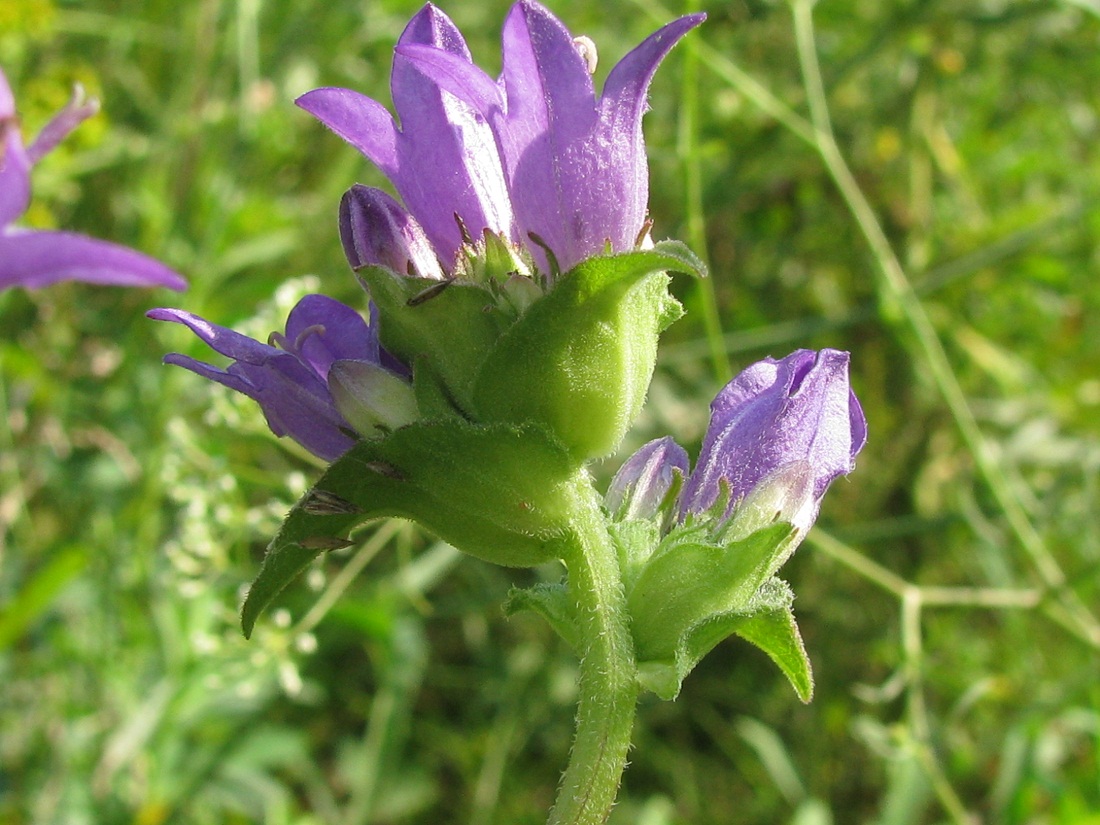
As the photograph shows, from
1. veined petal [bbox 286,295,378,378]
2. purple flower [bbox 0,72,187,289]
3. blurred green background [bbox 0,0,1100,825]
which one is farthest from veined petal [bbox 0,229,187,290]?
blurred green background [bbox 0,0,1100,825]

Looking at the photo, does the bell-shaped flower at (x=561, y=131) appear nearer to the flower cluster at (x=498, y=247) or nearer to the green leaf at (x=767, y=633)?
the flower cluster at (x=498, y=247)

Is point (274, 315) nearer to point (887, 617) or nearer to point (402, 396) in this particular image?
point (402, 396)

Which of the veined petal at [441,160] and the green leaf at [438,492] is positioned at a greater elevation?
the veined petal at [441,160]

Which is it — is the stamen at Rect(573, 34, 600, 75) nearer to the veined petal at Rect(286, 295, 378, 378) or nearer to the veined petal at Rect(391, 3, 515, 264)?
the veined petal at Rect(391, 3, 515, 264)

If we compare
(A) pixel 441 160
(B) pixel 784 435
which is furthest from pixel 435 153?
(B) pixel 784 435

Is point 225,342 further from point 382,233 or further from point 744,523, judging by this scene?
point 744,523

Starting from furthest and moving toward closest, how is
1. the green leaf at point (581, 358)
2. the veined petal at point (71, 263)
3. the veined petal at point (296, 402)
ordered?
the veined petal at point (296, 402) → the green leaf at point (581, 358) → the veined petal at point (71, 263)

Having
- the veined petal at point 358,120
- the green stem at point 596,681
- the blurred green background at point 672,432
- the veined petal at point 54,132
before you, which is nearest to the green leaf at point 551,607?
the green stem at point 596,681
